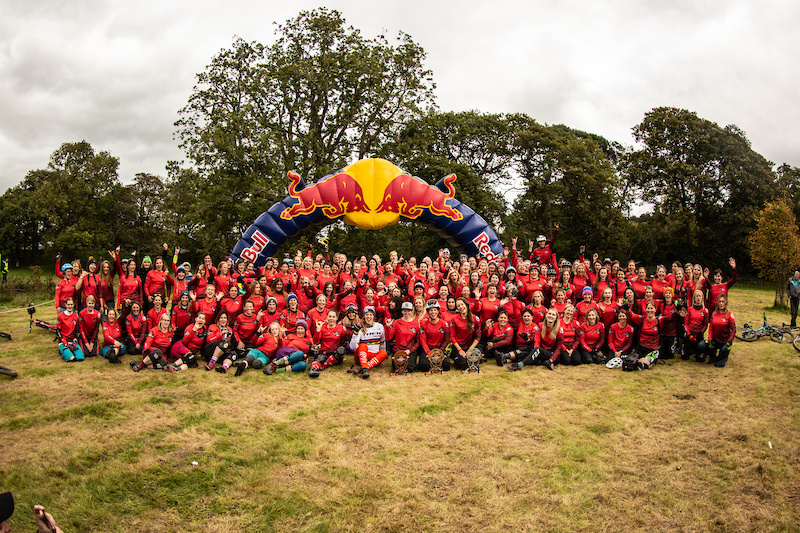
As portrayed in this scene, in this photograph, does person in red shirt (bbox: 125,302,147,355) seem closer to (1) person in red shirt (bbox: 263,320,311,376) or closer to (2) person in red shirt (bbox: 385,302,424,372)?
(1) person in red shirt (bbox: 263,320,311,376)

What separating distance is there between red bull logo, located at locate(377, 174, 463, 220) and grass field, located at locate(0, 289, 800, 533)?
552 cm

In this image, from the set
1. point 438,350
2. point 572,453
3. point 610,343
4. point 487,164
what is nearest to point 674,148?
point 487,164

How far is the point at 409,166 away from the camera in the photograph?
2078 centimetres

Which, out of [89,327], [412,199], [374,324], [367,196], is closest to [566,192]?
[412,199]

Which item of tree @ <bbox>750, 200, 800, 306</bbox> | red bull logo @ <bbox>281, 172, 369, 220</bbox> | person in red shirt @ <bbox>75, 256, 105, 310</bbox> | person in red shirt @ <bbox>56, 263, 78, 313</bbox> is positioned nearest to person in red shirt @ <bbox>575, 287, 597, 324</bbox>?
red bull logo @ <bbox>281, 172, 369, 220</bbox>

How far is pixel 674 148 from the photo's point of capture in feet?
82.1

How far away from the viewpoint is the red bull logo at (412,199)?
468 inches

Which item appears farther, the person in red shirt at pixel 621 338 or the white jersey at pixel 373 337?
the person in red shirt at pixel 621 338

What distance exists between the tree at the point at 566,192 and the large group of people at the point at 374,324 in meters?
13.5

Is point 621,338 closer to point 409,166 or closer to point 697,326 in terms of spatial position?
point 697,326

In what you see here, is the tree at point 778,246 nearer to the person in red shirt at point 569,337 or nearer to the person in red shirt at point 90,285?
the person in red shirt at point 569,337

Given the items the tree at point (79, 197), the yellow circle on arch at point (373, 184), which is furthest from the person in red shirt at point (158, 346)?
the tree at point (79, 197)

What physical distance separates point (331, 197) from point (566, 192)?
47.1 feet

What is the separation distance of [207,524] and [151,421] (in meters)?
→ 2.30
